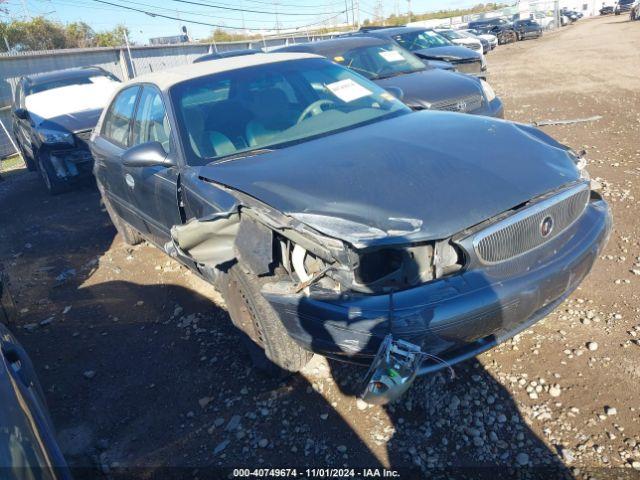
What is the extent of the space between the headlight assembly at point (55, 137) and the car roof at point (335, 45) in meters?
3.42

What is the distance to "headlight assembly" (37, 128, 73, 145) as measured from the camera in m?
7.31

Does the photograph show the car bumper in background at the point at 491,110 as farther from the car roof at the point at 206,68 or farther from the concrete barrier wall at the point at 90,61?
the concrete barrier wall at the point at 90,61

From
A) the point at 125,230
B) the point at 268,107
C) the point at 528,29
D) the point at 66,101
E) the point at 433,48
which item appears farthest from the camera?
the point at 528,29

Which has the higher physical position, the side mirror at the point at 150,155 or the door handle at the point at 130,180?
the side mirror at the point at 150,155

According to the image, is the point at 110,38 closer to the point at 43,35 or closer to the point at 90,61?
the point at 43,35

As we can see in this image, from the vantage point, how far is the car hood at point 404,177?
2145 millimetres

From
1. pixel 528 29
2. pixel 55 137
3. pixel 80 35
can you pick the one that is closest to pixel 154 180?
pixel 55 137

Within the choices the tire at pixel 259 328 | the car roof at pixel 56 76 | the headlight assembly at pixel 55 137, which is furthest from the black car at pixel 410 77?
the car roof at pixel 56 76

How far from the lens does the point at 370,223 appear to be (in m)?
2.13

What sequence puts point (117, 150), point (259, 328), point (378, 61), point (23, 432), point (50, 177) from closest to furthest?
point (23, 432) < point (259, 328) < point (117, 150) < point (378, 61) < point (50, 177)

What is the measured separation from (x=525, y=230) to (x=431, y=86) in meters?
4.49

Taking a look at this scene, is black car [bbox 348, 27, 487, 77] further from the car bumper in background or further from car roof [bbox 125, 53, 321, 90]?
car roof [bbox 125, 53, 321, 90]

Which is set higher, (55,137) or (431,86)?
(431,86)

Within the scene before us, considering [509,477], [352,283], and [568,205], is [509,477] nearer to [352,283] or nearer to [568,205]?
[352,283]
